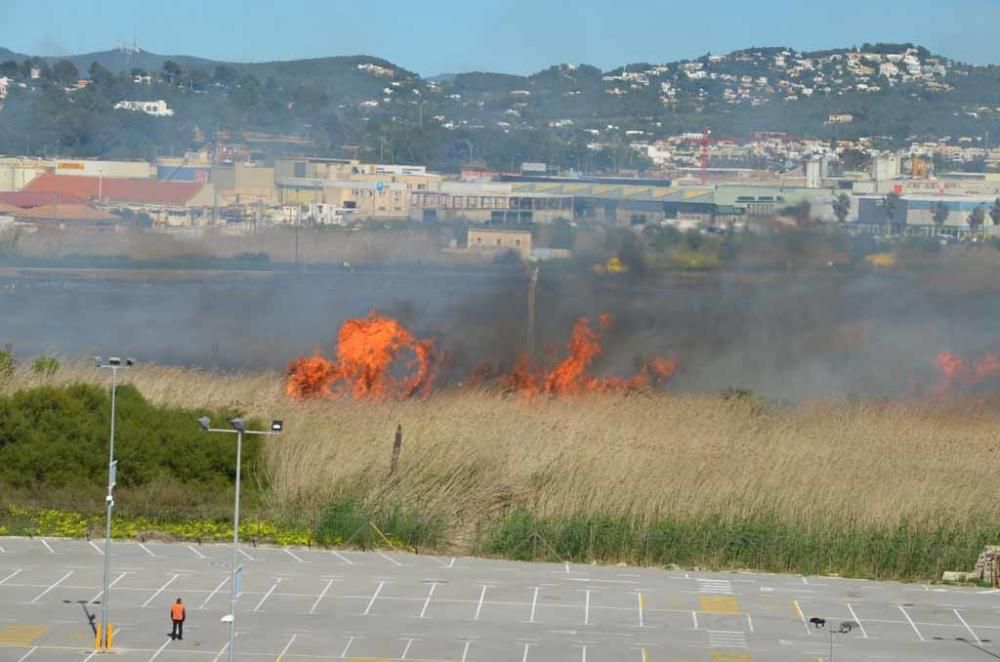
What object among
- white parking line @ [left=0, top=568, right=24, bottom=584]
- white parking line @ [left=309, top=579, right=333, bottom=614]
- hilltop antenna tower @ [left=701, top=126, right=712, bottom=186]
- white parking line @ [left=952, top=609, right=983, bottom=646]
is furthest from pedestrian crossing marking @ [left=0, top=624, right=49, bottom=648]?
hilltop antenna tower @ [left=701, top=126, right=712, bottom=186]

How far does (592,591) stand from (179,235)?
4532cm

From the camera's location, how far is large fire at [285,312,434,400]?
5575 cm

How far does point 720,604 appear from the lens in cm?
3428

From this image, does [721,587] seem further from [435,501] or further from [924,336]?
[924,336]

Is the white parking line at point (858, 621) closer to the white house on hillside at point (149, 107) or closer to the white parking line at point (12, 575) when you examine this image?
the white parking line at point (12, 575)

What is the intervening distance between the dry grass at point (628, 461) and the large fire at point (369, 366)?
15.8 feet

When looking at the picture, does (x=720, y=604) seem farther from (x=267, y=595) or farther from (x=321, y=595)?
(x=267, y=595)

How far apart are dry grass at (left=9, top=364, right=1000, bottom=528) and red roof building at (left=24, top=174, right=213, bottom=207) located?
30487 millimetres

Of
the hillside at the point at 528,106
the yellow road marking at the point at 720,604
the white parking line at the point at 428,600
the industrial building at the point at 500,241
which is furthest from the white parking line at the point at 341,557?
the hillside at the point at 528,106

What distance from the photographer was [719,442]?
45500mm

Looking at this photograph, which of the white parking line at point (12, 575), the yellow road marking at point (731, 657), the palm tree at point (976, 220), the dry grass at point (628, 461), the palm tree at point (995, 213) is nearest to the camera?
the yellow road marking at point (731, 657)

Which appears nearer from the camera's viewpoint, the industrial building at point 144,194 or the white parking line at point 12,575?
the white parking line at point 12,575

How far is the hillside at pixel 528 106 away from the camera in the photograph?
299ft

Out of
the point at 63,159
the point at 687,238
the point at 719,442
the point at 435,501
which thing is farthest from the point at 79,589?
the point at 63,159
